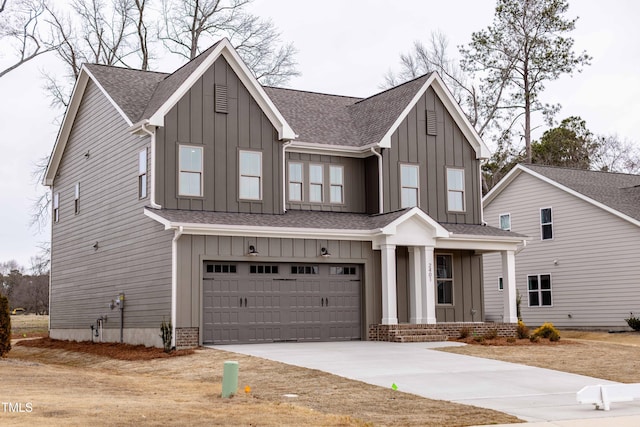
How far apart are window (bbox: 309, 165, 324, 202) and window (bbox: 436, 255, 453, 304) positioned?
459cm

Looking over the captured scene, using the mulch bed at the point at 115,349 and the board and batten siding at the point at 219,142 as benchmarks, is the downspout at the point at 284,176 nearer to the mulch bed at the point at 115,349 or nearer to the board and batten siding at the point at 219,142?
the board and batten siding at the point at 219,142

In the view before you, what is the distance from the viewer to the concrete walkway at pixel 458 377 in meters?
13.2

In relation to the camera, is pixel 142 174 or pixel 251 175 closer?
pixel 142 174

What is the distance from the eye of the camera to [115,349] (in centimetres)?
2438

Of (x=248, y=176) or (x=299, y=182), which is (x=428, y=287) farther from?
(x=248, y=176)

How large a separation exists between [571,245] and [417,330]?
12.2 metres

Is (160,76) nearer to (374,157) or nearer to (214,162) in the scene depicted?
(214,162)

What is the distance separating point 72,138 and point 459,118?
14.5 m

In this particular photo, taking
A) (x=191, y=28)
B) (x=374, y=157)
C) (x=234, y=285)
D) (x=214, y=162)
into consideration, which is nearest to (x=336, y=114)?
(x=374, y=157)

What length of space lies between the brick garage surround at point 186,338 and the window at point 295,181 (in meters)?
6.26

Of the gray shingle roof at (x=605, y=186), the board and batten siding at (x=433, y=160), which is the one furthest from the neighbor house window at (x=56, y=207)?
the gray shingle roof at (x=605, y=186)

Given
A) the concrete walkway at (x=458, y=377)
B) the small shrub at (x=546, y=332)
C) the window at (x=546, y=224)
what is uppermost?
the window at (x=546, y=224)

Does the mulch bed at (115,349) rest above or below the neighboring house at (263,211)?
below

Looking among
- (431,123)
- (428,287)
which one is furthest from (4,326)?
(431,123)
